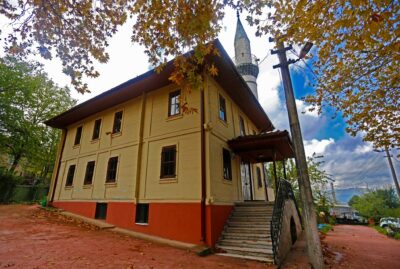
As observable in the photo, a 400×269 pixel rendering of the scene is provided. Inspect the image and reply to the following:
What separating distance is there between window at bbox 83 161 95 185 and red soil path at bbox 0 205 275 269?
3753mm

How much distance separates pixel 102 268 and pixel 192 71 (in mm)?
5469

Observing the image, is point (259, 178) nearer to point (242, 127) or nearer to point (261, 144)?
point (242, 127)

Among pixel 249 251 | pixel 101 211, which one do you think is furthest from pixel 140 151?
pixel 249 251

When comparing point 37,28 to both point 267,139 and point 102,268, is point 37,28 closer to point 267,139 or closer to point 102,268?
point 102,268

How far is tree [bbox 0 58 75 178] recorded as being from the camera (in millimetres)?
20109

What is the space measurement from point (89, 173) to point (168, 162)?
6.73 m

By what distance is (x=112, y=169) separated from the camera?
11992 mm

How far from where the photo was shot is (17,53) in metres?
5.41

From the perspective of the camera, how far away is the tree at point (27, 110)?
20.1m

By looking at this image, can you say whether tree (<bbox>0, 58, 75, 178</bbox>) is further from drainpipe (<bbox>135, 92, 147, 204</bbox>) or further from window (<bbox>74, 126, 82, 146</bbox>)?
drainpipe (<bbox>135, 92, 147, 204</bbox>)

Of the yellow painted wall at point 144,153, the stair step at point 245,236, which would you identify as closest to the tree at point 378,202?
the stair step at point 245,236

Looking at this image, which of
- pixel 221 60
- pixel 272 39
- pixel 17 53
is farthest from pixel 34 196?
pixel 272 39

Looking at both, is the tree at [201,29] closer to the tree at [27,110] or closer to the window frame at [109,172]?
the window frame at [109,172]

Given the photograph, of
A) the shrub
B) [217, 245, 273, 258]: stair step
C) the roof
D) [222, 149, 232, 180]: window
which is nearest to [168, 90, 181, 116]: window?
the roof
